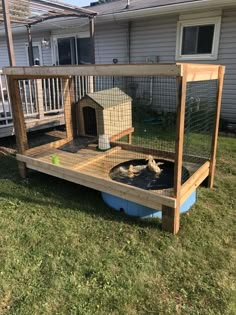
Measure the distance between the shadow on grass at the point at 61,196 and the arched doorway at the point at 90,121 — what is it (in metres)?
1.35

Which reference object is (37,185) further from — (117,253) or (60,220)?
(117,253)

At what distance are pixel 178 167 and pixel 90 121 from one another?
2.76 meters

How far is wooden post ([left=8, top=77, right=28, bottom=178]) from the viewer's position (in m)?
3.25

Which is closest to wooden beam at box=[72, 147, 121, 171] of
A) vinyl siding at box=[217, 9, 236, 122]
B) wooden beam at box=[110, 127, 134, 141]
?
wooden beam at box=[110, 127, 134, 141]

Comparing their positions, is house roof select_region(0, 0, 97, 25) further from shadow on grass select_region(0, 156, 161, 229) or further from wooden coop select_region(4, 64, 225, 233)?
shadow on grass select_region(0, 156, 161, 229)

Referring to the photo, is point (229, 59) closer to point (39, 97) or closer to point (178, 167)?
point (39, 97)

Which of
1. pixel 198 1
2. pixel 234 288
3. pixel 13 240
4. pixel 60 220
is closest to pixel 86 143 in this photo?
pixel 60 220

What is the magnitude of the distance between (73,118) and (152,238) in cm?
287

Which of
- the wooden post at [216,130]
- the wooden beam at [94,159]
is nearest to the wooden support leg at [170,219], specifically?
the wooden post at [216,130]

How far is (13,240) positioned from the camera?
2367mm

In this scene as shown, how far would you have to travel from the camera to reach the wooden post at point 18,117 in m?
3.25

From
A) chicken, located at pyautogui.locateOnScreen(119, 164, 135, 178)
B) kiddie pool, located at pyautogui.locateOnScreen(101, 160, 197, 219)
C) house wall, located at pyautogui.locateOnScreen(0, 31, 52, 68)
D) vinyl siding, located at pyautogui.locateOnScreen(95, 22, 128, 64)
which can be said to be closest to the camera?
kiddie pool, located at pyautogui.locateOnScreen(101, 160, 197, 219)

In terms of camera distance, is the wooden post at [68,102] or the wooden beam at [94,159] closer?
the wooden beam at [94,159]

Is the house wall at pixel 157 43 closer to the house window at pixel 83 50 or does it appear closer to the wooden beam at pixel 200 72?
the house window at pixel 83 50
